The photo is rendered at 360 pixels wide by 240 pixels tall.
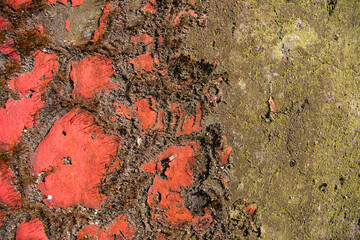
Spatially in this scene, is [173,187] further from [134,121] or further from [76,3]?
[76,3]

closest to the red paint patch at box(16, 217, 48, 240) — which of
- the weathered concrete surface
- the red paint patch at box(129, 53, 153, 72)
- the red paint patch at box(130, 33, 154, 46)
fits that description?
the weathered concrete surface

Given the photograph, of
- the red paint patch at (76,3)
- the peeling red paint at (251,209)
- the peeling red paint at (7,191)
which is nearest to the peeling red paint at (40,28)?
the red paint patch at (76,3)

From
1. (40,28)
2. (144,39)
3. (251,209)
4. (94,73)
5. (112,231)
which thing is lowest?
(112,231)

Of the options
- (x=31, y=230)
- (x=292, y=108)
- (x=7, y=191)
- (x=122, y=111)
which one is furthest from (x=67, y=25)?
(x=292, y=108)

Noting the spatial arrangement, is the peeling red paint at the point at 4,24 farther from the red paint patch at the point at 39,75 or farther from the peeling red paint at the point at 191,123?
the peeling red paint at the point at 191,123

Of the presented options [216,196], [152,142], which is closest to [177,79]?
[152,142]

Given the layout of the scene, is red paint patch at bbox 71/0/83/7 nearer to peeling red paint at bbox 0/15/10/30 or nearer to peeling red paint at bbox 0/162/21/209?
peeling red paint at bbox 0/15/10/30

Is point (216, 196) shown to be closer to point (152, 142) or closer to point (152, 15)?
point (152, 142)
